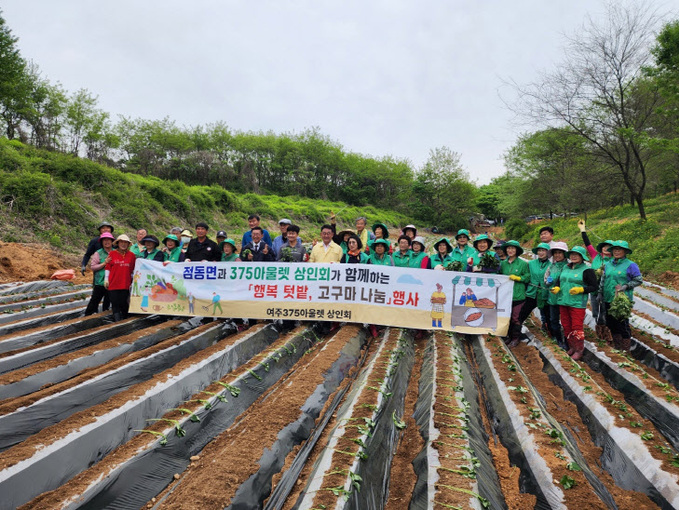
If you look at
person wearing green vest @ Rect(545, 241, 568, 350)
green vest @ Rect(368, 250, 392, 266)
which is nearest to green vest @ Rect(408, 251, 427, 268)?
green vest @ Rect(368, 250, 392, 266)

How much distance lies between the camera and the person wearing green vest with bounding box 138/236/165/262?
6.66m

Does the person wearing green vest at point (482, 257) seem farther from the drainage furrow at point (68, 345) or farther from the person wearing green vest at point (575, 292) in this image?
the drainage furrow at point (68, 345)

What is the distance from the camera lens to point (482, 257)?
5805 mm

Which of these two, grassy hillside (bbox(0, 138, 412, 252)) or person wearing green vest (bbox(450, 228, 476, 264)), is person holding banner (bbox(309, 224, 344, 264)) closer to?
A: person wearing green vest (bbox(450, 228, 476, 264))

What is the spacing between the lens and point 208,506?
2.14 meters

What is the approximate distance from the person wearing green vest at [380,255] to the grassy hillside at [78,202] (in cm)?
1198

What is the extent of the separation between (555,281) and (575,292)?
0.57 metres

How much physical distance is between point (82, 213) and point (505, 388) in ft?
52.0

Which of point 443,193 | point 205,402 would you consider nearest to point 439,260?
point 205,402

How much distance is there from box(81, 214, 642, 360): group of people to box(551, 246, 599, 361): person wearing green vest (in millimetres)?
12

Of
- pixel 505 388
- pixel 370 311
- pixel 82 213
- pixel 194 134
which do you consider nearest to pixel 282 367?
pixel 370 311

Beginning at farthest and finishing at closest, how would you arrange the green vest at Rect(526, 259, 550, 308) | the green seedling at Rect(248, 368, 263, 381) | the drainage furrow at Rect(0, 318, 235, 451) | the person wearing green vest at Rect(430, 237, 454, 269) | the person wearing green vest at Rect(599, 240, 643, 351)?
1. the person wearing green vest at Rect(430, 237, 454, 269)
2. the green vest at Rect(526, 259, 550, 308)
3. the person wearing green vest at Rect(599, 240, 643, 351)
4. the green seedling at Rect(248, 368, 263, 381)
5. the drainage furrow at Rect(0, 318, 235, 451)

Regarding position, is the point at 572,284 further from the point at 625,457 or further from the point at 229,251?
the point at 229,251

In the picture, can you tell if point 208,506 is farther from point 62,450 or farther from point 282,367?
point 282,367
